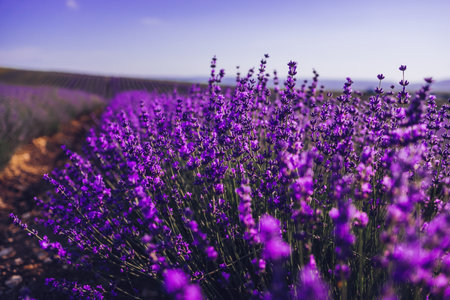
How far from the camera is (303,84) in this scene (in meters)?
3.12

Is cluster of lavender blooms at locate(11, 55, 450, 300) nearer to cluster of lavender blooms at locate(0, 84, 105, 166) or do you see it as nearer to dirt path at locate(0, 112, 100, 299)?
dirt path at locate(0, 112, 100, 299)

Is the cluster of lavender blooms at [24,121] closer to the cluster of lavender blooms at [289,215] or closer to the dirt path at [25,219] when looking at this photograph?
the dirt path at [25,219]

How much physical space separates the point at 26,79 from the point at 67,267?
31.5 meters

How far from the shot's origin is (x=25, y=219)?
354cm

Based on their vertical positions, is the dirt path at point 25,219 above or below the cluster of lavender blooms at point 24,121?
below

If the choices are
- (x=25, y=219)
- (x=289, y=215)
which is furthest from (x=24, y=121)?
(x=289, y=215)

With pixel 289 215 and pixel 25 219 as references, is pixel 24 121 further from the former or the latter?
pixel 289 215

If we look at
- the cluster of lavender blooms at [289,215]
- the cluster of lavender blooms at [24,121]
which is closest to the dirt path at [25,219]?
the cluster of lavender blooms at [24,121]

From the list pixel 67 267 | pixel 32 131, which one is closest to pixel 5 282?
pixel 67 267

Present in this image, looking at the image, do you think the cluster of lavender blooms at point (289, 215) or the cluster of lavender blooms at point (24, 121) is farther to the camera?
the cluster of lavender blooms at point (24, 121)

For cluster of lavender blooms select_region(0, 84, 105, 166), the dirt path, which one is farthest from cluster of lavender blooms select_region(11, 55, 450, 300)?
cluster of lavender blooms select_region(0, 84, 105, 166)

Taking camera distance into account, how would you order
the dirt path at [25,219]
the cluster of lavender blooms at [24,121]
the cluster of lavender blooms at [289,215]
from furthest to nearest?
the cluster of lavender blooms at [24,121]
the dirt path at [25,219]
the cluster of lavender blooms at [289,215]

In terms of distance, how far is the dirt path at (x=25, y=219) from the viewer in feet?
8.18

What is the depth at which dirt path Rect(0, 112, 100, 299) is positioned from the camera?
8.18ft
